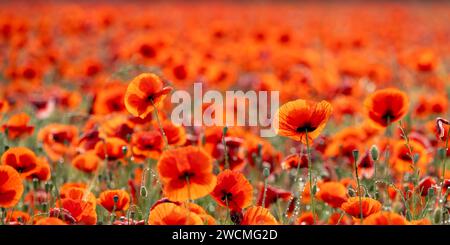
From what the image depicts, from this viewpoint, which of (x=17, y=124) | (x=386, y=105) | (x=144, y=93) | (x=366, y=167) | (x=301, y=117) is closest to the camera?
(x=301, y=117)

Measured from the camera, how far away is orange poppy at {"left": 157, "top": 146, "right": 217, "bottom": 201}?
1391 mm

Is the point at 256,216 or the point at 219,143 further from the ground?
the point at 219,143

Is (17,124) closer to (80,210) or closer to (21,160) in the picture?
(21,160)

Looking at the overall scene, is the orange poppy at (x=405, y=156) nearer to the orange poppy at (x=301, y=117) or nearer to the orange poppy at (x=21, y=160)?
the orange poppy at (x=301, y=117)

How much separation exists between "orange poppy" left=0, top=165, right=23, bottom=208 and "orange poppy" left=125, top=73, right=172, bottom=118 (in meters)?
0.31

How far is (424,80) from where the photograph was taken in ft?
14.2

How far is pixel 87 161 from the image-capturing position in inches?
78.7

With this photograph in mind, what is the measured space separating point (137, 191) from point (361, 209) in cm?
76

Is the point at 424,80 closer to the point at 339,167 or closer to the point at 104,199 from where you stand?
the point at 339,167

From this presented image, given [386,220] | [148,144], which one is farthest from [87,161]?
[386,220]

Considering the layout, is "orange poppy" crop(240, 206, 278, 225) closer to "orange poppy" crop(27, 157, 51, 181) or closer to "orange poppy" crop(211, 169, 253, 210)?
"orange poppy" crop(211, 169, 253, 210)

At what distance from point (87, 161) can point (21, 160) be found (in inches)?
13.9
